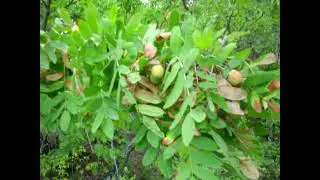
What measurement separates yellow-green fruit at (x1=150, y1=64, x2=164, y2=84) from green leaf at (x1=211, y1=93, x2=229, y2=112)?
64mm

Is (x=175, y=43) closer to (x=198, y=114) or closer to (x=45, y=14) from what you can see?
(x=198, y=114)

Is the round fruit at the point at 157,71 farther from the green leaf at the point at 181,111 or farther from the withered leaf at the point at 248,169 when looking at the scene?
the withered leaf at the point at 248,169

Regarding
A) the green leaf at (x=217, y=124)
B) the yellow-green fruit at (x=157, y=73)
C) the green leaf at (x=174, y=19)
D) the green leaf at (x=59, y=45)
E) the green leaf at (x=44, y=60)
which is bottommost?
the green leaf at (x=217, y=124)

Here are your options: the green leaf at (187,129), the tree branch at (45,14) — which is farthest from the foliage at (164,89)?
the tree branch at (45,14)

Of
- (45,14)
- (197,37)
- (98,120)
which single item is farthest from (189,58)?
(45,14)

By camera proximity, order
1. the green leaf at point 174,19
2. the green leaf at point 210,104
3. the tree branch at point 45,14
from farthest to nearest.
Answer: the tree branch at point 45,14 < the green leaf at point 174,19 < the green leaf at point 210,104

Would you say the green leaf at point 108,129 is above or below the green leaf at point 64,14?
below

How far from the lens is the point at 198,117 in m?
0.49

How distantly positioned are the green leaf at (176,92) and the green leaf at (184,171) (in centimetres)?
8

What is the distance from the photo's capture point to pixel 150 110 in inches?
20.3

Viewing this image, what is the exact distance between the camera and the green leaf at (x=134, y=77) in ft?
1.64

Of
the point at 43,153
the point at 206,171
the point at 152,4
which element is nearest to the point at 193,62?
the point at 206,171
